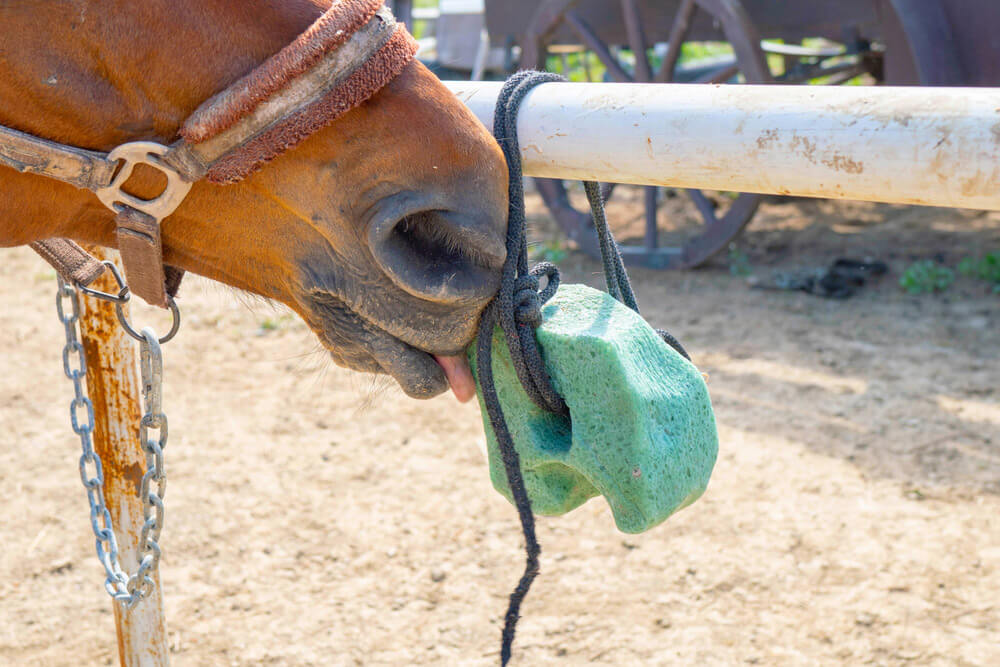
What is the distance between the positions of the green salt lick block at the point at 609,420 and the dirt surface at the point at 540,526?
2.59 ft

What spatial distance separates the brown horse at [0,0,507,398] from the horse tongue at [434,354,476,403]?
0.07 feet

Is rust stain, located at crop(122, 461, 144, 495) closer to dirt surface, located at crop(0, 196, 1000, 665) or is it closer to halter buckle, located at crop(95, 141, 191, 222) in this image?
dirt surface, located at crop(0, 196, 1000, 665)

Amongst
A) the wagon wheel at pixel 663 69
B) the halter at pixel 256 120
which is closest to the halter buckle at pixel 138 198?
the halter at pixel 256 120

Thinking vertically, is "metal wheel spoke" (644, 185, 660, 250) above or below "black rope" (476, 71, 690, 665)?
below

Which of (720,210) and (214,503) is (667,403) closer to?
(214,503)

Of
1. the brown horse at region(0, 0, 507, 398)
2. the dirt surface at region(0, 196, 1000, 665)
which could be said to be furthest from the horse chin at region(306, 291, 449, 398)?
the dirt surface at region(0, 196, 1000, 665)

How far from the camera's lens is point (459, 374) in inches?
48.1

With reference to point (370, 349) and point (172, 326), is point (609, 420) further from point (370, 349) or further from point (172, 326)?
point (172, 326)

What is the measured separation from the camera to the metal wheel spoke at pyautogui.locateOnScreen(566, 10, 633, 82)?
17.0ft

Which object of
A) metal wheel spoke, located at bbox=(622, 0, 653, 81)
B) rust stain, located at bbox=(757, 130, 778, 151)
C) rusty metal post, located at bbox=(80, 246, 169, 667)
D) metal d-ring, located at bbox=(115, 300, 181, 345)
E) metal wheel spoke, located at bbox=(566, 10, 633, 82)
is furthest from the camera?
metal wheel spoke, located at bbox=(566, 10, 633, 82)

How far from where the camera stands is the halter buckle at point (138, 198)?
1.09 meters

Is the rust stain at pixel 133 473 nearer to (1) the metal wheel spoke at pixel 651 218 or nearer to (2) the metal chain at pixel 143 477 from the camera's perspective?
(2) the metal chain at pixel 143 477

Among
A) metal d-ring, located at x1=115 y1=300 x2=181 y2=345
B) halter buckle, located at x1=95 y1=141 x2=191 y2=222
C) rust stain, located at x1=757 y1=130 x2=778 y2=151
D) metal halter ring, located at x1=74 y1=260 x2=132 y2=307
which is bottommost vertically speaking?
rust stain, located at x1=757 y1=130 x2=778 y2=151

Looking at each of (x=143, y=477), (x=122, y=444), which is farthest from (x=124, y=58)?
(x=122, y=444)
